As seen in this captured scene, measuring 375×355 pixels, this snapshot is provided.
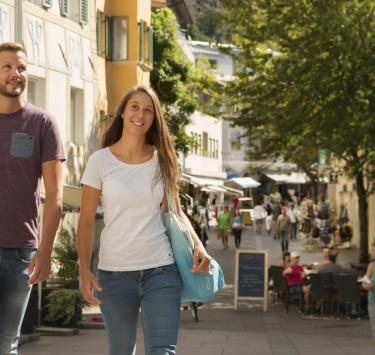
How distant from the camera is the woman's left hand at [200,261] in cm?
605

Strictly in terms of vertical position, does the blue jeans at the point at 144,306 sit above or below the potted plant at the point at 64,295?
above

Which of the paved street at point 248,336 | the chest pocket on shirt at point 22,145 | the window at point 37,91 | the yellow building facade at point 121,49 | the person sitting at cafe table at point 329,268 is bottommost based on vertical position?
the paved street at point 248,336

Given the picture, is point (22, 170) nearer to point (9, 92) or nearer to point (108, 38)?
point (9, 92)

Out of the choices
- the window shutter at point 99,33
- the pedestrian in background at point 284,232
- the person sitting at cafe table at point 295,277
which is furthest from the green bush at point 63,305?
the pedestrian in background at point 284,232

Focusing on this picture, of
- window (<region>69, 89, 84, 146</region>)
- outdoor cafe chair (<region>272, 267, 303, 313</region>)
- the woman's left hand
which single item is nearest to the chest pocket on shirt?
the woman's left hand

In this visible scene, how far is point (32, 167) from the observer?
18.8ft

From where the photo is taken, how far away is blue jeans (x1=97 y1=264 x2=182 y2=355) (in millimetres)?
5953

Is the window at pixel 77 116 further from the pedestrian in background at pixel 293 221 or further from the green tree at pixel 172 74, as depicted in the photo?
the pedestrian in background at pixel 293 221

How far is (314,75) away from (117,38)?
22.8ft

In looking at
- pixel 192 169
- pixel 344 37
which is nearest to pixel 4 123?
pixel 344 37

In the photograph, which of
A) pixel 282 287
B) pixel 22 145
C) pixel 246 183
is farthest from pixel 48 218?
pixel 246 183

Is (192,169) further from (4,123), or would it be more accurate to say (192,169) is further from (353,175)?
(4,123)

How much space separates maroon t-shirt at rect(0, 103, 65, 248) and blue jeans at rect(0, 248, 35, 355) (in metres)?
0.07

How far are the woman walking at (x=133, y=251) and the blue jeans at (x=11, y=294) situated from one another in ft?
1.38
